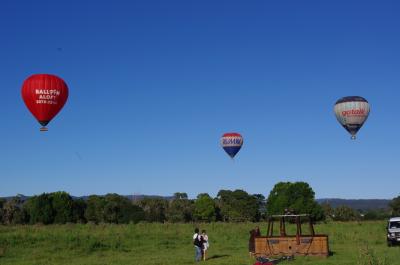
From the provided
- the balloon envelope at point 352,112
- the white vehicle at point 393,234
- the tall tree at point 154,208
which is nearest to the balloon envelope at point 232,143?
the balloon envelope at point 352,112

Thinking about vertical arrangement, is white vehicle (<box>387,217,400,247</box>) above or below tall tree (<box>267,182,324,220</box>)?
below

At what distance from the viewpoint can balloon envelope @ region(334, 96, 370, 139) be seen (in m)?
51.7

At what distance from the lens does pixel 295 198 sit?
115312 millimetres

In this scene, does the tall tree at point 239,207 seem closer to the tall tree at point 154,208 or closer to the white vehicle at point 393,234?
the tall tree at point 154,208

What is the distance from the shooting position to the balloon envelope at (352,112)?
51.7 meters

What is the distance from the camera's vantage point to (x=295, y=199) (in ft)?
377

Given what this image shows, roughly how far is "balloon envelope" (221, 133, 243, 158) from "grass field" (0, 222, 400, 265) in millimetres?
12364

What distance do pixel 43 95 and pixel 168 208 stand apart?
97.5 m

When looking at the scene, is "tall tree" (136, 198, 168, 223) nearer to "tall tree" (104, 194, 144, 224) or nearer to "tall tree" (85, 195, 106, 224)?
"tall tree" (104, 194, 144, 224)

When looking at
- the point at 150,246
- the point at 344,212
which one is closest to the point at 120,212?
the point at 344,212

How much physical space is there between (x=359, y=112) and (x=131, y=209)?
3074 inches

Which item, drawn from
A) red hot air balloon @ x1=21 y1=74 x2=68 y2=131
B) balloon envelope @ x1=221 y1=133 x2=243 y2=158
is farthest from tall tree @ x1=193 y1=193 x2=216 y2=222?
red hot air balloon @ x1=21 y1=74 x2=68 y2=131

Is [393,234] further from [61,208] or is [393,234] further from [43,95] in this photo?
[61,208]

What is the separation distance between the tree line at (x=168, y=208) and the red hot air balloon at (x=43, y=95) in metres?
53.9
